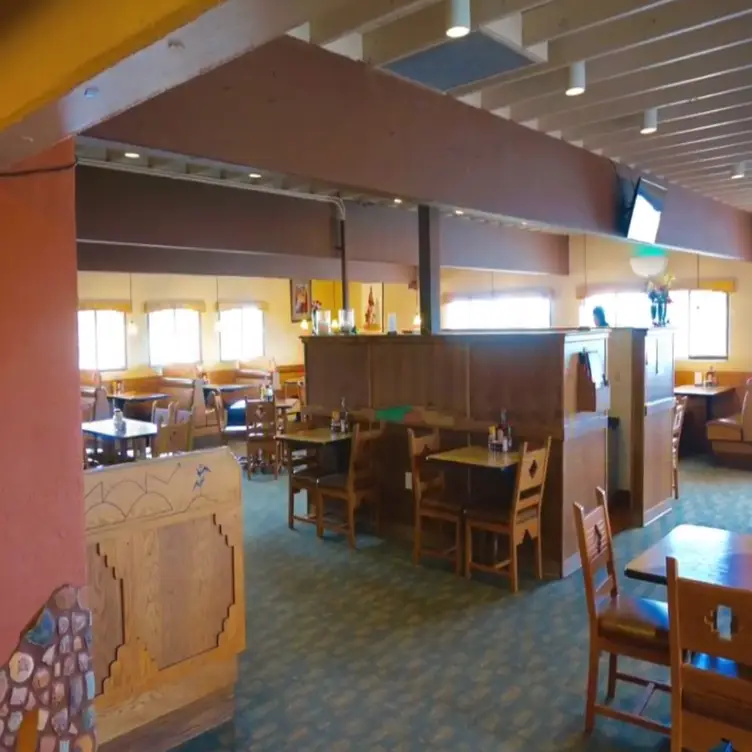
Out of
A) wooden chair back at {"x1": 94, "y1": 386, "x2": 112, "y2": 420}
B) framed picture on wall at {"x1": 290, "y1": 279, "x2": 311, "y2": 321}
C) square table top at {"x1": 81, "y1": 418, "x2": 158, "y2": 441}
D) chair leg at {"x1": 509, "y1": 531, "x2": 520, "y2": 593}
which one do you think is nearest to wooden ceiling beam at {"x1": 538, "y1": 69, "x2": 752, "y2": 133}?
chair leg at {"x1": 509, "y1": 531, "x2": 520, "y2": 593}

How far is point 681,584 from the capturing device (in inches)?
82.1

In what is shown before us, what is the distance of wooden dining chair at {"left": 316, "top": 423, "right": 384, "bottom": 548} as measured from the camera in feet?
17.7

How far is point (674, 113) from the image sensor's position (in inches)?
161

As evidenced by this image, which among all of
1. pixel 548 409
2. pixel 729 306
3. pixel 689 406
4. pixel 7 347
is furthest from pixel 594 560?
pixel 729 306

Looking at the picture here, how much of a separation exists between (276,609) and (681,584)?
2696 millimetres

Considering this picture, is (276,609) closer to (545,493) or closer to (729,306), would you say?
(545,493)

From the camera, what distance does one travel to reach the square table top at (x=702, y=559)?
2.51 meters

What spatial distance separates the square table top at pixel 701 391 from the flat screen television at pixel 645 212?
10.7 ft

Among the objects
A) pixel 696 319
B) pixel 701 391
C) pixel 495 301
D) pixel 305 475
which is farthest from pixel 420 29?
pixel 495 301

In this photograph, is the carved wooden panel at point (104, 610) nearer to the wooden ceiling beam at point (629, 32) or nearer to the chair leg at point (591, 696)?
the chair leg at point (591, 696)

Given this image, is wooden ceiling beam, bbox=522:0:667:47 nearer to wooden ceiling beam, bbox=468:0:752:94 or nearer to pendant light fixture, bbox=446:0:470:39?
wooden ceiling beam, bbox=468:0:752:94

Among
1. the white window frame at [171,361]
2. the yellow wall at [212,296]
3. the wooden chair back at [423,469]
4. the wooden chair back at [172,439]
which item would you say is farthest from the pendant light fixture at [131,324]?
the wooden chair back at [423,469]

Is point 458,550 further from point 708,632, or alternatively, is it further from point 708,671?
point 708,632

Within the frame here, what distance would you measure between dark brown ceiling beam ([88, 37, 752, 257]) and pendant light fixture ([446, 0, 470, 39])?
0.62m
